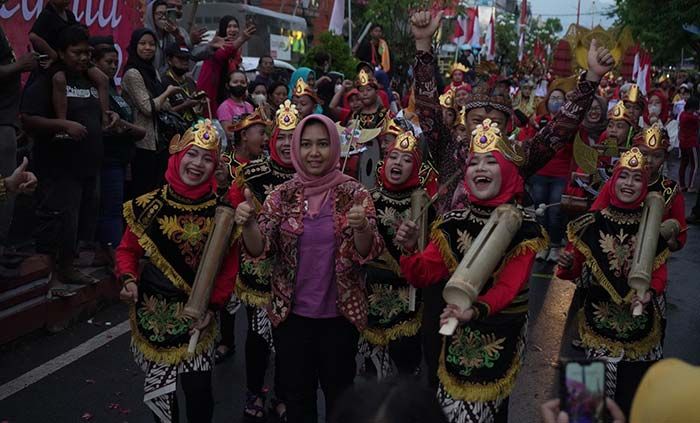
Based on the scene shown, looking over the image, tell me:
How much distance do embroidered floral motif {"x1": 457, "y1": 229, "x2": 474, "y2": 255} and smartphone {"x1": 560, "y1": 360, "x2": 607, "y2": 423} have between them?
1952 mm

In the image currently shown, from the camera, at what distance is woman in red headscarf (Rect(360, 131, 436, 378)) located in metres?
4.71

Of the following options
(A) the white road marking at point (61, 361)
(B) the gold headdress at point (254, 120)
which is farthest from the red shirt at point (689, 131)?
(A) the white road marking at point (61, 361)

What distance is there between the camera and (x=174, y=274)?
→ 13.1 feet

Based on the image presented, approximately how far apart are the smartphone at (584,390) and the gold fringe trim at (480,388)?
72.5 inches

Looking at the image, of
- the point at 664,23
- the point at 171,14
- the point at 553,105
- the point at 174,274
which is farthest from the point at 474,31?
the point at 174,274

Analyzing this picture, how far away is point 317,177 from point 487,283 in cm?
98

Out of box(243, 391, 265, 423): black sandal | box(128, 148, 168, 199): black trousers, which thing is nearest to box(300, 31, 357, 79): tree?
box(128, 148, 168, 199): black trousers

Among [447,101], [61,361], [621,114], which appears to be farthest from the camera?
[447,101]

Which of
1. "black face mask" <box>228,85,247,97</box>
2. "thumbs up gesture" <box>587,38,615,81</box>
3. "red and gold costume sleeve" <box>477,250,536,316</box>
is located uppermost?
"thumbs up gesture" <box>587,38,615,81</box>

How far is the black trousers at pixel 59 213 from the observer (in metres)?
6.10

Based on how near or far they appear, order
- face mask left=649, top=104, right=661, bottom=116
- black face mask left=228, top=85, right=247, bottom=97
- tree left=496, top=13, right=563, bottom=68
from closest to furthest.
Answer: black face mask left=228, top=85, right=247, bottom=97
face mask left=649, top=104, right=661, bottom=116
tree left=496, top=13, right=563, bottom=68

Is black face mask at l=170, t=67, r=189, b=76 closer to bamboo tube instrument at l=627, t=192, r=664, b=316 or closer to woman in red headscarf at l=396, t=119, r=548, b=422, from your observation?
woman in red headscarf at l=396, t=119, r=548, b=422

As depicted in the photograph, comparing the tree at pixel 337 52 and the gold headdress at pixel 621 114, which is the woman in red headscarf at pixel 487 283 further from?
the tree at pixel 337 52

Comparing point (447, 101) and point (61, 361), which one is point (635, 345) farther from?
point (61, 361)
